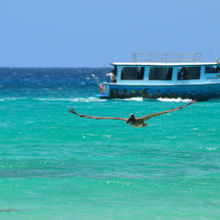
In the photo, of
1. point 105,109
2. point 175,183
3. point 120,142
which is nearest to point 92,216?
point 175,183

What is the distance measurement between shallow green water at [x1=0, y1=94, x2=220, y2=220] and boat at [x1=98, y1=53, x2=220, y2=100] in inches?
349

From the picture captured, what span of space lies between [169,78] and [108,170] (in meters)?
23.6

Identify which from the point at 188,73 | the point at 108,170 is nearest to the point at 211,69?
the point at 188,73

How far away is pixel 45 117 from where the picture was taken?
36.0 metres

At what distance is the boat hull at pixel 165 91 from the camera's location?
137 feet

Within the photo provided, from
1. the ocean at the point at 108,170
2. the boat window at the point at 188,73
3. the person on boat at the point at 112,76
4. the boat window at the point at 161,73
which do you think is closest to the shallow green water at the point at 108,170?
the ocean at the point at 108,170

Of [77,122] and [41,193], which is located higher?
[41,193]

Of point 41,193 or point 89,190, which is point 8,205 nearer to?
point 41,193

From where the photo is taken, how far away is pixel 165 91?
139 ft

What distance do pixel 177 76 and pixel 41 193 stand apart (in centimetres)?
2698

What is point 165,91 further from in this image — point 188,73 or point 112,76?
point 112,76

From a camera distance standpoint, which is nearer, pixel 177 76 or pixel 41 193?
pixel 41 193

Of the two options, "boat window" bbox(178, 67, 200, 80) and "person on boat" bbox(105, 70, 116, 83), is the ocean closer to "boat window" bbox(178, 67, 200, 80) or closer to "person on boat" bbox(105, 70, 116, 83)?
"boat window" bbox(178, 67, 200, 80)

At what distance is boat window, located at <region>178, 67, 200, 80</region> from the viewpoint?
41.2m
